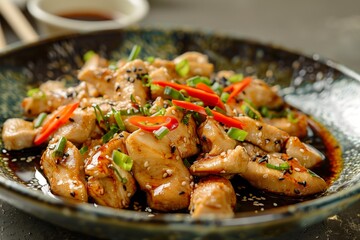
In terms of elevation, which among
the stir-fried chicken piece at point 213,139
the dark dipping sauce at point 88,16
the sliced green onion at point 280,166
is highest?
the stir-fried chicken piece at point 213,139

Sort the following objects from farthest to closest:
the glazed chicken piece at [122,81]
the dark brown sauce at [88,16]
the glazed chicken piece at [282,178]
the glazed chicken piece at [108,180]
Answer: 1. the dark brown sauce at [88,16]
2. the glazed chicken piece at [122,81]
3. the glazed chicken piece at [282,178]
4. the glazed chicken piece at [108,180]

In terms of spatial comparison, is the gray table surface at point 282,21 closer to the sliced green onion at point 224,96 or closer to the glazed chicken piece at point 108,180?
the sliced green onion at point 224,96

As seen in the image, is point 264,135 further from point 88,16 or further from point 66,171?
point 88,16

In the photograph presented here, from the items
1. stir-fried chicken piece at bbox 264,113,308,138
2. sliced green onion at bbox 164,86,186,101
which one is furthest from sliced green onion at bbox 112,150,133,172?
stir-fried chicken piece at bbox 264,113,308,138

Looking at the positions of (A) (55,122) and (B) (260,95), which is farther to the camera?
(B) (260,95)

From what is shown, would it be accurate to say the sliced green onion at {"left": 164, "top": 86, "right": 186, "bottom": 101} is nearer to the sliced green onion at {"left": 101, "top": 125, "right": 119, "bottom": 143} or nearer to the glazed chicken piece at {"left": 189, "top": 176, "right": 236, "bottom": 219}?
the sliced green onion at {"left": 101, "top": 125, "right": 119, "bottom": 143}

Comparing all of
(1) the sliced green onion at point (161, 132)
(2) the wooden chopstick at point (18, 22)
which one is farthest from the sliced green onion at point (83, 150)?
(2) the wooden chopstick at point (18, 22)

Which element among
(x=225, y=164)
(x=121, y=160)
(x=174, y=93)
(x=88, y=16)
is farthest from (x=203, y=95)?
(x=88, y=16)

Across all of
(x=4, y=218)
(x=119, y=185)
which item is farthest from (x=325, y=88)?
(x=4, y=218)
